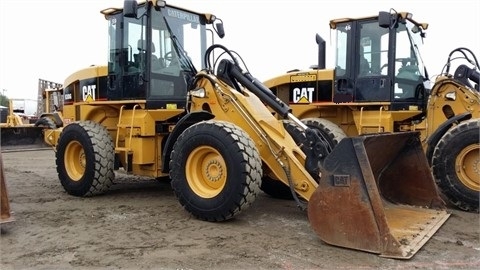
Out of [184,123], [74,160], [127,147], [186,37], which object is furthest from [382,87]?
[74,160]

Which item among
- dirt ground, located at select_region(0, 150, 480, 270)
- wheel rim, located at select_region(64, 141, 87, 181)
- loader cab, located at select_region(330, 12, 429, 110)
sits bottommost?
dirt ground, located at select_region(0, 150, 480, 270)

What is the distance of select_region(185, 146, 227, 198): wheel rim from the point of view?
17.0 feet

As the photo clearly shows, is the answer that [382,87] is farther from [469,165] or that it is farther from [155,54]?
[155,54]

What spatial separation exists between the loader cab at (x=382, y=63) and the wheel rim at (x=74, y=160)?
14.1 feet

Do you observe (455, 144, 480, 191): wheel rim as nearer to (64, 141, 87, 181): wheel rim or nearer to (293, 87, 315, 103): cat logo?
(293, 87, 315, 103): cat logo

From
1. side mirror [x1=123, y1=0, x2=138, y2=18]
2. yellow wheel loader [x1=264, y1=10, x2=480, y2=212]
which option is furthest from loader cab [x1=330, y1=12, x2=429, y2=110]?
side mirror [x1=123, y1=0, x2=138, y2=18]

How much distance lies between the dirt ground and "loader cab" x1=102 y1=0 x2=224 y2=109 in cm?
152

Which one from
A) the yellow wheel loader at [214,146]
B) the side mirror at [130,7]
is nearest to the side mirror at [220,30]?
the yellow wheel loader at [214,146]

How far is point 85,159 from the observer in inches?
263

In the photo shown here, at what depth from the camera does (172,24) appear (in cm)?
672

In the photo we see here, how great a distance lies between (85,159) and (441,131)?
4934mm

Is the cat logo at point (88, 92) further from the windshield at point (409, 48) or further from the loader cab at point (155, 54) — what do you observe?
the windshield at point (409, 48)

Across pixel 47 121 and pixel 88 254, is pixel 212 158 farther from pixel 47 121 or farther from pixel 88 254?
pixel 47 121

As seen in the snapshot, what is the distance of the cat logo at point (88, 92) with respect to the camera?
24.3 feet
